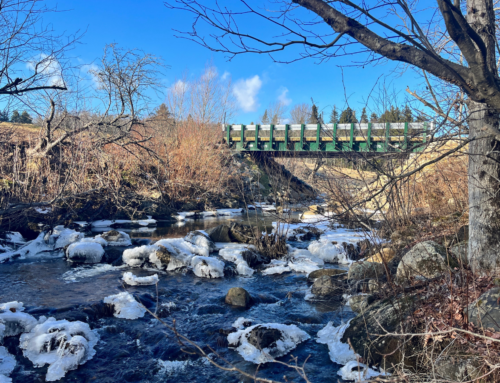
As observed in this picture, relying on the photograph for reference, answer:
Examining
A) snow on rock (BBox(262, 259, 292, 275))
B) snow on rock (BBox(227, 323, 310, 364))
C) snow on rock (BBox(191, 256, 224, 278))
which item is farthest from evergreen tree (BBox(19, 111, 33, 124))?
snow on rock (BBox(227, 323, 310, 364))

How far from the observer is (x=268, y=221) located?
15.6 m

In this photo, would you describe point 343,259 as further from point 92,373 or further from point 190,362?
point 92,373

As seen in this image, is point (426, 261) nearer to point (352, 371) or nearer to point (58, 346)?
point (352, 371)

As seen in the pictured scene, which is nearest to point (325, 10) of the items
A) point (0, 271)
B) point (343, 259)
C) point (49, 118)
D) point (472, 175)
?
point (472, 175)

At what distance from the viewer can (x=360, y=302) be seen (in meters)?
5.50

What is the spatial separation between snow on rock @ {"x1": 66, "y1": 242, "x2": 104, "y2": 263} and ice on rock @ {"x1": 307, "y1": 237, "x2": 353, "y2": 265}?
19.2 feet

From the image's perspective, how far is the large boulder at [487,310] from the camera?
3.05 m

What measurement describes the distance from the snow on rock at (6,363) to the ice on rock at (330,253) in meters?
7.24

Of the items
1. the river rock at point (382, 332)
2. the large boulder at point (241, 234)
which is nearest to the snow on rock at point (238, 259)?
the large boulder at point (241, 234)

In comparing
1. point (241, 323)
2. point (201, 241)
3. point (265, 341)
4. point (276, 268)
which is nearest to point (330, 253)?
point (276, 268)

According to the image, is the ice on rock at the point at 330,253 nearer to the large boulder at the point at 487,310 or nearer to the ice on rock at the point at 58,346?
the large boulder at the point at 487,310

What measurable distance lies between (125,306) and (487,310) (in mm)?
5199

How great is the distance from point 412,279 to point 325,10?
3.38 m

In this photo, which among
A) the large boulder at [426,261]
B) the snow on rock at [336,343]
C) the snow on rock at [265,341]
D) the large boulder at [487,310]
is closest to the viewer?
the large boulder at [487,310]
